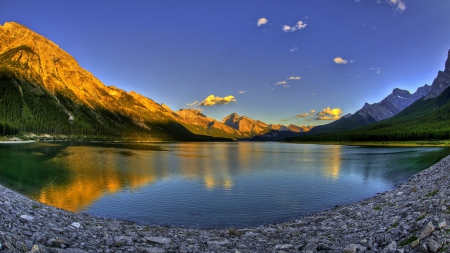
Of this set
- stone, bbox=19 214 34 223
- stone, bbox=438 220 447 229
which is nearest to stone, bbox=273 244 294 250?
stone, bbox=438 220 447 229

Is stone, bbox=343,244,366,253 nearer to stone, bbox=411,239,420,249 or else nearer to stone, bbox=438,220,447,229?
stone, bbox=411,239,420,249

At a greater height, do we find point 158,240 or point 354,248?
point 354,248

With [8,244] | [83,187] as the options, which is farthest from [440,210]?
[83,187]

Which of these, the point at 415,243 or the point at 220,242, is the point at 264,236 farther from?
the point at 415,243

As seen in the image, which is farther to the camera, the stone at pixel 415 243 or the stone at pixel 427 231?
the stone at pixel 427 231

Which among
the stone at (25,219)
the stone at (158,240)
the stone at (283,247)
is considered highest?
the stone at (25,219)

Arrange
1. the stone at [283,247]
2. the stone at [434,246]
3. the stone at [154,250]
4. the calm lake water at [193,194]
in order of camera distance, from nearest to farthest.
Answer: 1. the stone at [434,246]
2. the stone at [154,250]
3. the stone at [283,247]
4. the calm lake water at [193,194]

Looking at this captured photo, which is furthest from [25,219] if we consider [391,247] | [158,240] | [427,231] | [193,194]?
[193,194]

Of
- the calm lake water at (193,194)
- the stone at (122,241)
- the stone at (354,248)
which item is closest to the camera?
the stone at (354,248)

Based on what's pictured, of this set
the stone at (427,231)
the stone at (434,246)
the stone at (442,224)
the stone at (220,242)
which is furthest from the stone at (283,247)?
the stone at (442,224)

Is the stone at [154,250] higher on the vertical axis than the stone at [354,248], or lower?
lower

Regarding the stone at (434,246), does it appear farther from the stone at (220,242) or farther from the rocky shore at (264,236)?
the stone at (220,242)

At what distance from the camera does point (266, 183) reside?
47.8 metres

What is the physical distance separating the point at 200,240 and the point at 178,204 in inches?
601
